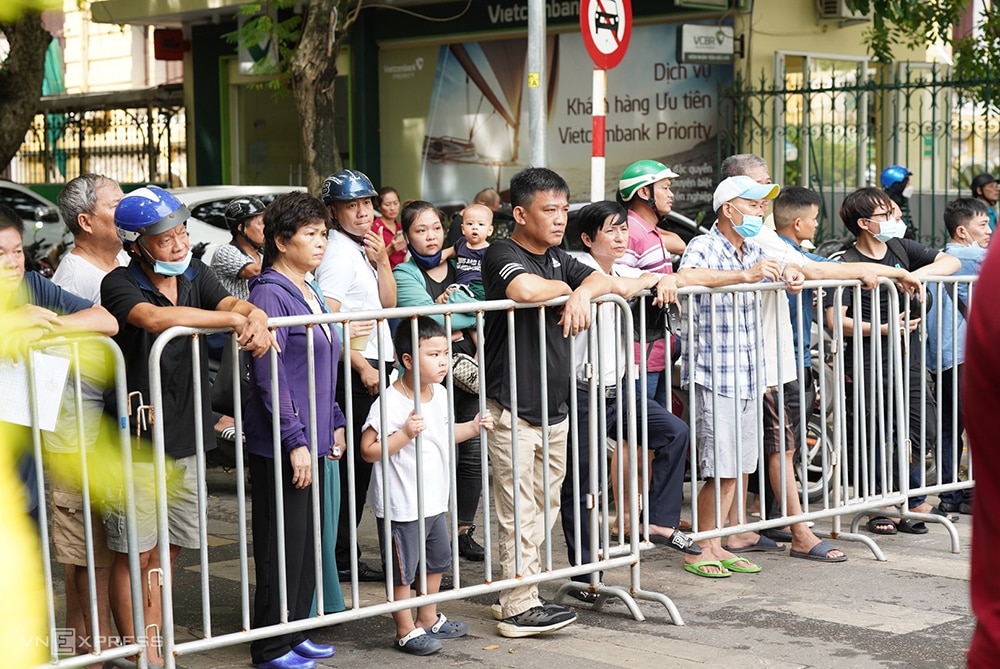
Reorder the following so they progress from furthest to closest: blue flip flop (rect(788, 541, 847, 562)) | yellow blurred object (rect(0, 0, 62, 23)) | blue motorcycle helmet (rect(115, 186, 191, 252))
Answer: blue flip flop (rect(788, 541, 847, 562)) → blue motorcycle helmet (rect(115, 186, 191, 252)) → yellow blurred object (rect(0, 0, 62, 23))

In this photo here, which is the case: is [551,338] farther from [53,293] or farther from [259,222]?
[259,222]

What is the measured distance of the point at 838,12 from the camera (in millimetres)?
15445

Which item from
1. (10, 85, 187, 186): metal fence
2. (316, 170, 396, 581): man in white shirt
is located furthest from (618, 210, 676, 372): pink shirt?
(10, 85, 187, 186): metal fence

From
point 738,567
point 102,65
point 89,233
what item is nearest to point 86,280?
point 89,233

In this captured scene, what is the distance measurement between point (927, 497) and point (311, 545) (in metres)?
4.56

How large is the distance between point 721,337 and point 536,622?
5.65ft

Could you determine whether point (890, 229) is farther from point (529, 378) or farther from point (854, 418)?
point (529, 378)

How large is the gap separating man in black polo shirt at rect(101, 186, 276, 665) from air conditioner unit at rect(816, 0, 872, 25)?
1201cm

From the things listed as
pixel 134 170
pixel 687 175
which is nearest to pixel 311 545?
pixel 687 175

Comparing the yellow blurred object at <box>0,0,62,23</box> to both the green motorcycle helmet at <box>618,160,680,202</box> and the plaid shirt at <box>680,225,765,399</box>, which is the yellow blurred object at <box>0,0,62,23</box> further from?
the green motorcycle helmet at <box>618,160,680,202</box>

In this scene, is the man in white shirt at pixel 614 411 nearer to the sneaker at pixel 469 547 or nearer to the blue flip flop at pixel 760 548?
the blue flip flop at pixel 760 548

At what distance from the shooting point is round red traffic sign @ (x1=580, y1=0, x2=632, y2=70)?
914cm

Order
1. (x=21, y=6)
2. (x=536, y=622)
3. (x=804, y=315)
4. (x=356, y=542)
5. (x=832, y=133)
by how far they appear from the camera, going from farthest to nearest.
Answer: (x=832, y=133) < (x=804, y=315) < (x=536, y=622) < (x=356, y=542) < (x=21, y=6)

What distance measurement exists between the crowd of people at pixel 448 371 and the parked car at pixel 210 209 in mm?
4441
